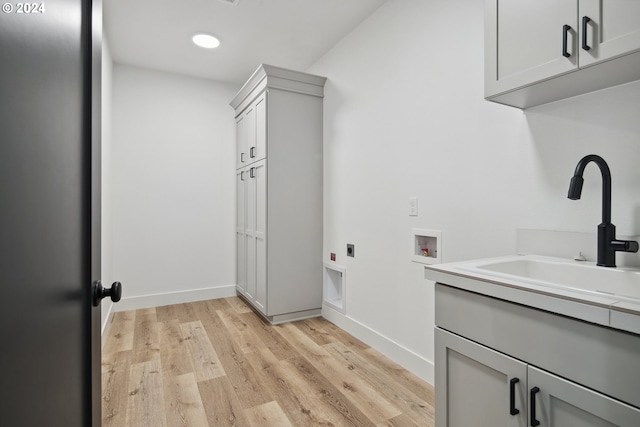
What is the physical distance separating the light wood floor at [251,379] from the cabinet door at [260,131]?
60.9 inches

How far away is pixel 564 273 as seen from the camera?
1.29m

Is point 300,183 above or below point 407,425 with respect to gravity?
above

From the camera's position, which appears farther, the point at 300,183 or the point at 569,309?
the point at 300,183

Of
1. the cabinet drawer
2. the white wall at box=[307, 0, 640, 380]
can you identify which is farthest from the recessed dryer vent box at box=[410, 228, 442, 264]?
the cabinet drawer

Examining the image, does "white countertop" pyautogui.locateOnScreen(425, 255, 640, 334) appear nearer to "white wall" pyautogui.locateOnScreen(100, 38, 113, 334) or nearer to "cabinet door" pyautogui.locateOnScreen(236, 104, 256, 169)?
"cabinet door" pyautogui.locateOnScreen(236, 104, 256, 169)

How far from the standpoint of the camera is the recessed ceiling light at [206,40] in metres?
2.88

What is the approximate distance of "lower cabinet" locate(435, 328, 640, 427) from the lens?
845 millimetres

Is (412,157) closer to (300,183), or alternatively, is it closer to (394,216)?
(394,216)

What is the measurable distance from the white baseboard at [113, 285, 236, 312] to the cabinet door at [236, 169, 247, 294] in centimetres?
18

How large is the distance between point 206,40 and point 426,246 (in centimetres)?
249

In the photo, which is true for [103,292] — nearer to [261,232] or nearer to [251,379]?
[251,379]

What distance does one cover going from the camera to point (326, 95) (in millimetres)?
3164

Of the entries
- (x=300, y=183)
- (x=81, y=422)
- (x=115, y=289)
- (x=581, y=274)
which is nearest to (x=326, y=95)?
(x=300, y=183)

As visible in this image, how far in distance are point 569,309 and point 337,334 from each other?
2.14 metres
